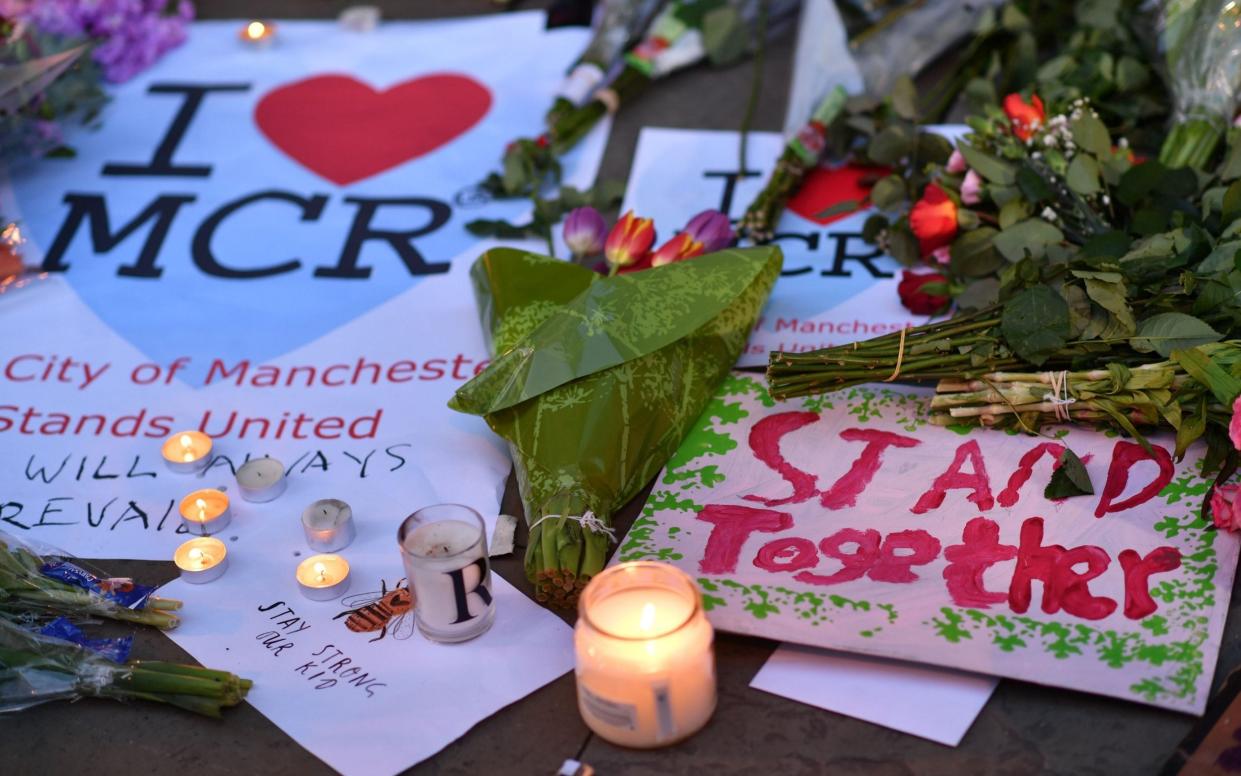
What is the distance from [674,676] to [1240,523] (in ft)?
1.93

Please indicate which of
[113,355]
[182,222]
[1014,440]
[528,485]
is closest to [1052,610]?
[1014,440]

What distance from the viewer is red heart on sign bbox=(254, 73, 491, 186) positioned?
85.9 inches

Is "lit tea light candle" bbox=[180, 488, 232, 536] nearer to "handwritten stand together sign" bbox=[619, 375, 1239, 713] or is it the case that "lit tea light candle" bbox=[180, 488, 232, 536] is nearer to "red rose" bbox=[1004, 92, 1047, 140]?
"handwritten stand together sign" bbox=[619, 375, 1239, 713]

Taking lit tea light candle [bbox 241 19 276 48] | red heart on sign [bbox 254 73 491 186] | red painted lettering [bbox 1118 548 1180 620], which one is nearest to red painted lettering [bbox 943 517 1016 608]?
red painted lettering [bbox 1118 548 1180 620]

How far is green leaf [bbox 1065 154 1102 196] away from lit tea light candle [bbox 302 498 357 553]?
1011mm

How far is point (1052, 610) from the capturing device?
4.14 feet

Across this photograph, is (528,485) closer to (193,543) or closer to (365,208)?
(193,543)

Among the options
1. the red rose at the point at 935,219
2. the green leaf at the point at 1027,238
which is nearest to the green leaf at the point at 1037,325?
the green leaf at the point at 1027,238

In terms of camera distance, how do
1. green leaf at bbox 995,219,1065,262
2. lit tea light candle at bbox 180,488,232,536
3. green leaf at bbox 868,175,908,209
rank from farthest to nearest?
green leaf at bbox 868,175,908,209
green leaf at bbox 995,219,1065,262
lit tea light candle at bbox 180,488,232,536

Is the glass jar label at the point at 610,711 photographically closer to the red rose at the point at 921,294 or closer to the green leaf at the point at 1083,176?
the red rose at the point at 921,294

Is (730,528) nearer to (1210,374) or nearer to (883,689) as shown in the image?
(883,689)

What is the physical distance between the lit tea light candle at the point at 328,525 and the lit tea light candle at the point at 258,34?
1.32m

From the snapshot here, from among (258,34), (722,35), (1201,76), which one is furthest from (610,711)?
(258,34)

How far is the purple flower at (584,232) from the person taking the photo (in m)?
1.77
